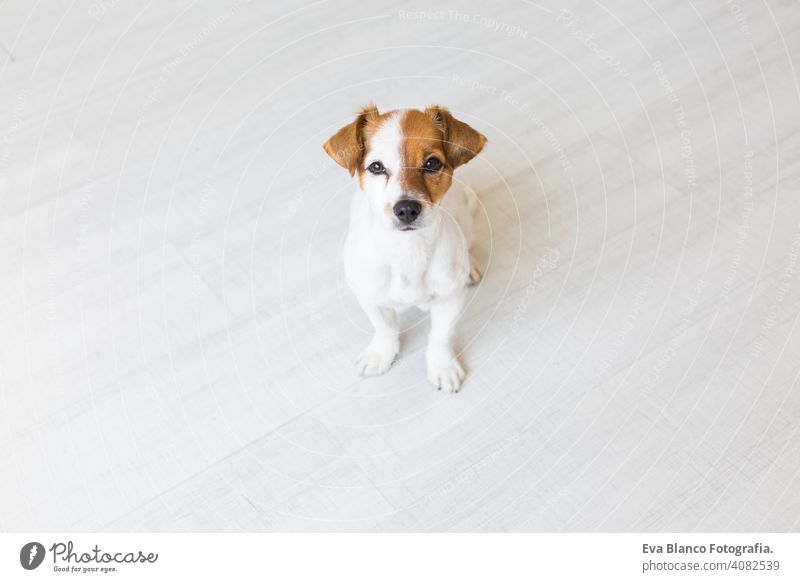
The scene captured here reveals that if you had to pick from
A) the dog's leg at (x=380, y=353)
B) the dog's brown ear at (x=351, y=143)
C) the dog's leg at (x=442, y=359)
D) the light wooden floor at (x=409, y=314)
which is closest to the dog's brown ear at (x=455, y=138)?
the dog's brown ear at (x=351, y=143)

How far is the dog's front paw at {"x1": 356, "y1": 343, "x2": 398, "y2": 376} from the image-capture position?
304 cm

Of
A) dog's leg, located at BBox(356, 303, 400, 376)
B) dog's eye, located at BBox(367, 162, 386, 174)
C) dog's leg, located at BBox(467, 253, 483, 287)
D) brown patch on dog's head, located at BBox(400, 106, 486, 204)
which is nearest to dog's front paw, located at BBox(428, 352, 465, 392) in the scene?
dog's leg, located at BBox(356, 303, 400, 376)

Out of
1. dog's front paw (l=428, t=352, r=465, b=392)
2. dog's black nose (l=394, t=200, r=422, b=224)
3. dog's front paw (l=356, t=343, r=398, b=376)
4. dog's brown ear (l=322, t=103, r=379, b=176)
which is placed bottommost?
dog's front paw (l=428, t=352, r=465, b=392)

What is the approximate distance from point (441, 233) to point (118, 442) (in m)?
1.32

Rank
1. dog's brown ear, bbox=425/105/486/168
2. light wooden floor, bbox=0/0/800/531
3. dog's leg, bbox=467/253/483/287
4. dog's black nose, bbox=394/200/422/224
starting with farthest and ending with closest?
dog's leg, bbox=467/253/483/287 → light wooden floor, bbox=0/0/800/531 → dog's brown ear, bbox=425/105/486/168 → dog's black nose, bbox=394/200/422/224

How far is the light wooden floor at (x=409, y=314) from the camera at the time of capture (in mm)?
2768

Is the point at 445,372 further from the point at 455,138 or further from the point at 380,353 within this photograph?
the point at 455,138

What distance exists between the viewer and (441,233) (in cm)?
266

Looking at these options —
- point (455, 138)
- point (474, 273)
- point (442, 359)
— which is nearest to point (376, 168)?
point (455, 138)

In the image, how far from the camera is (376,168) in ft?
8.08

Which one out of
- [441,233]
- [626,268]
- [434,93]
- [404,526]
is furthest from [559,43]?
[404,526]

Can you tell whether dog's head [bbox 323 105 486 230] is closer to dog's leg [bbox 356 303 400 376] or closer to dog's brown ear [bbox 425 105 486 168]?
dog's brown ear [bbox 425 105 486 168]

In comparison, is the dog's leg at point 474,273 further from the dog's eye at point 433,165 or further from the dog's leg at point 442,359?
the dog's eye at point 433,165

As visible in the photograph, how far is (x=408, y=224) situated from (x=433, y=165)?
191mm
